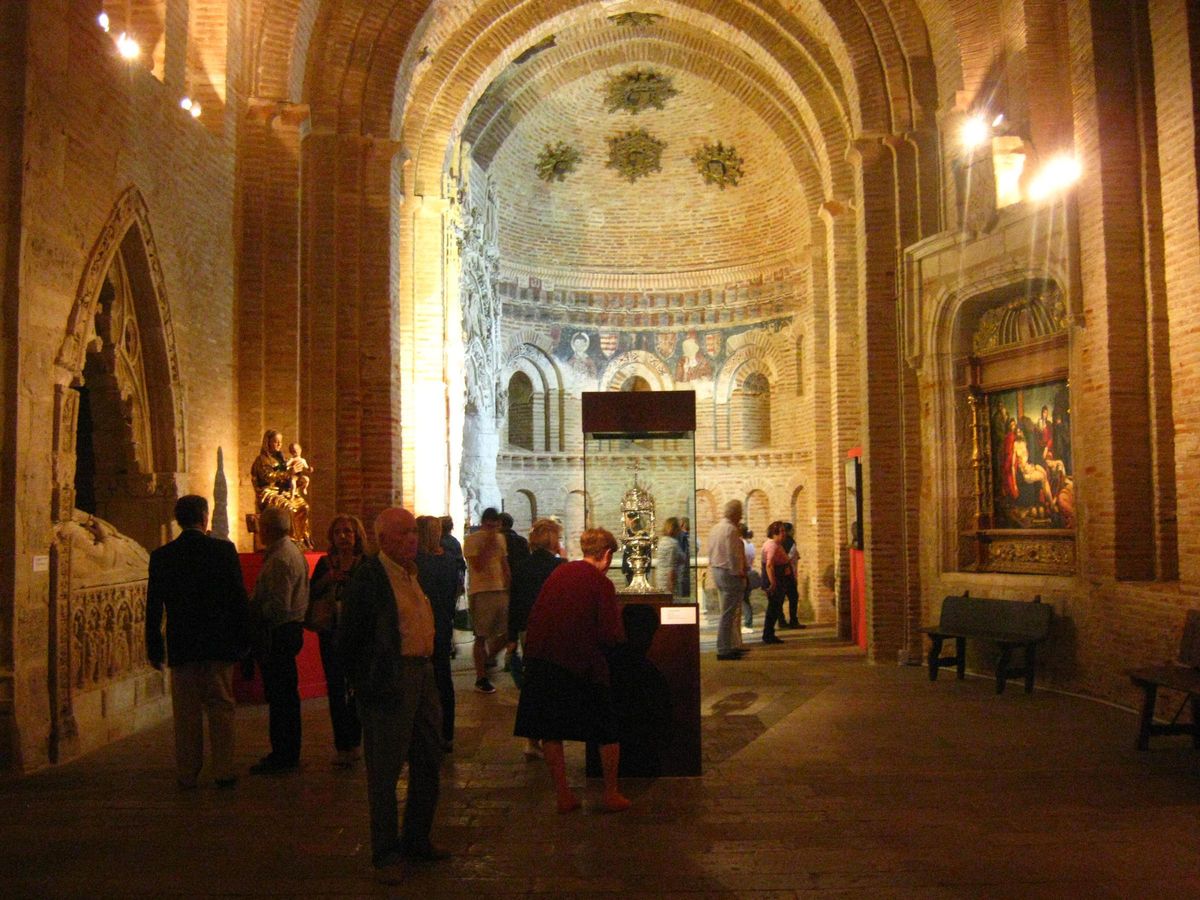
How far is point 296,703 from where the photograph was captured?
6984 millimetres

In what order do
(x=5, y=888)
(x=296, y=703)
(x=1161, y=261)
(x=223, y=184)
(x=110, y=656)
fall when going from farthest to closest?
(x=223, y=184) < (x=1161, y=261) < (x=110, y=656) < (x=296, y=703) < (x=5, y=888)

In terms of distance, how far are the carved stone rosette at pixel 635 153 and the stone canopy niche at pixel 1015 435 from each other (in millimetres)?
13174

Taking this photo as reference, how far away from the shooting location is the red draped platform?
31.0 feet

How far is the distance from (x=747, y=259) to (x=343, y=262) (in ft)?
40.0

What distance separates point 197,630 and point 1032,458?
839 centimetres

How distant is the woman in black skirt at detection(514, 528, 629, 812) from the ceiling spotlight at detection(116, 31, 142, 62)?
6.86 metres

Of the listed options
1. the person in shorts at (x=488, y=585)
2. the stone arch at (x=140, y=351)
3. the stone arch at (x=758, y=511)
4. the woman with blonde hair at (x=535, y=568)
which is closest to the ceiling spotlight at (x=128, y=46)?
the stone arch at (x=140, y=351)

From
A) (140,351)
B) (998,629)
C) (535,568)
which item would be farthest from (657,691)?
(140,351)

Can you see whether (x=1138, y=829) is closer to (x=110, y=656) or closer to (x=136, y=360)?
(x=110, y=656)

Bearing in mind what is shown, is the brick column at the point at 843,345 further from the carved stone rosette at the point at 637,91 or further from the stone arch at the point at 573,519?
the stone arch at the point at 573,519

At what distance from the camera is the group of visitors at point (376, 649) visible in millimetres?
4703

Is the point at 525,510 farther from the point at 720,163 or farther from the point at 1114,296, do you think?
the point at 1114,296

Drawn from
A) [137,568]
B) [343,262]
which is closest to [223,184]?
[343,262]

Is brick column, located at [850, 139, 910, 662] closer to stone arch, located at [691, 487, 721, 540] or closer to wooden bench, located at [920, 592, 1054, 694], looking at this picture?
wooden bench, located at [920, 592, 1054, 694]
